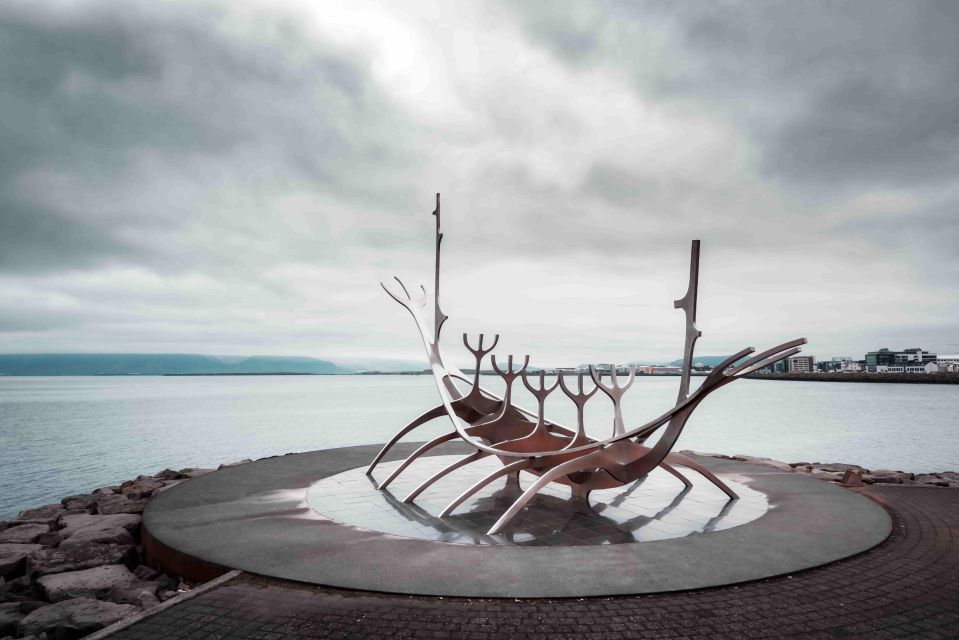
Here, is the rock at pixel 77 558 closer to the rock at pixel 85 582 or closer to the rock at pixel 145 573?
the rock at pixel 85 582

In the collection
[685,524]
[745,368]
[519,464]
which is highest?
[745,368]

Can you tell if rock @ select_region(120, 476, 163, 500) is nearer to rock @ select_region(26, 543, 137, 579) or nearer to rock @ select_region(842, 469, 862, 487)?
rock @ select_region(26, 543, 137, 579)

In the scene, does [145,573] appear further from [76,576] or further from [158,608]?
[158,608]

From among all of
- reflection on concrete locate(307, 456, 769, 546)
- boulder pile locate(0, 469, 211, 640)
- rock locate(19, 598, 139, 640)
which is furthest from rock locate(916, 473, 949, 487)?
rock locate(19, 598, 139, 640)

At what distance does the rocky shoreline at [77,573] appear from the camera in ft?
→ 18.5

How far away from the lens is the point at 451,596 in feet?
17.8

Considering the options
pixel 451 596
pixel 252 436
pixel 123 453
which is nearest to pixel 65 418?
pixel 252 436

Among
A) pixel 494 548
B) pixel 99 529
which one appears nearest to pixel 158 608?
pixel 494 548

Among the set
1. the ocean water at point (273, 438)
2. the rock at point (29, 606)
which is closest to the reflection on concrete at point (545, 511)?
the rock at point (29, 606)

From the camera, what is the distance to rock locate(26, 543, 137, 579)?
727 cm

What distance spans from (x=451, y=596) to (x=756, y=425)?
37438mm

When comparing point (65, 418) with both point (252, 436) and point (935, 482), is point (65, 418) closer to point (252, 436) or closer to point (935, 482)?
point (252, 436)

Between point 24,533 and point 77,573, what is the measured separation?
3.36 m

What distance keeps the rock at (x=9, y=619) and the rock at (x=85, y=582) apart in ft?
1.18
